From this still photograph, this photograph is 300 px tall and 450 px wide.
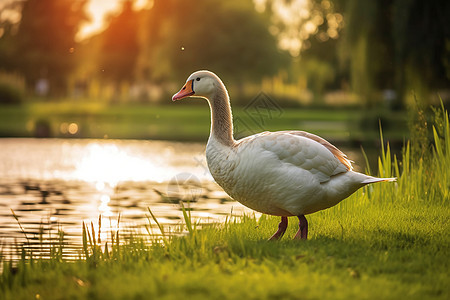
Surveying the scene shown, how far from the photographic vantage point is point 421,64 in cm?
1777

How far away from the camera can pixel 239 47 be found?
187 feet

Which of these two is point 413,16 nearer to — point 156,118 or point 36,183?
point 36,183

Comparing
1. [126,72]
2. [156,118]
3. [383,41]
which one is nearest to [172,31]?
[156,118]

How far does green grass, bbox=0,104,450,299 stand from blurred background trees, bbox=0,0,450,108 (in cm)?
1023

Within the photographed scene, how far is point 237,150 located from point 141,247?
4.24 ft

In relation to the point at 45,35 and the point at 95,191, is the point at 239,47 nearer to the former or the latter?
the point at 45,35

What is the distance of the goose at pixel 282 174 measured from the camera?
6148mm

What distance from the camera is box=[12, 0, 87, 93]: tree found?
64.8 meters

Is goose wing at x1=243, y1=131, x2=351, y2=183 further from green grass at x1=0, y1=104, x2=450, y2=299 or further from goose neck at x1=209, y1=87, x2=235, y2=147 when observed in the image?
green grass at x1=0, y1=104, x2=450, y2=299

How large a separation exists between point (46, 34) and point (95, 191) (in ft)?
180

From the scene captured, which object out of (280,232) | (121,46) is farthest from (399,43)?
(121,46)

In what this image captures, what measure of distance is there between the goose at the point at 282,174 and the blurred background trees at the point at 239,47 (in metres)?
10.5

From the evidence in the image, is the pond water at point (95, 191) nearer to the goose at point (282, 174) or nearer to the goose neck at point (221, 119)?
the goose at point (282, 174)

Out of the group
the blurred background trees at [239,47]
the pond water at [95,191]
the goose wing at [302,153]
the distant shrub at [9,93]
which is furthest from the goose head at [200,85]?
the distant shrub at [9,93]
